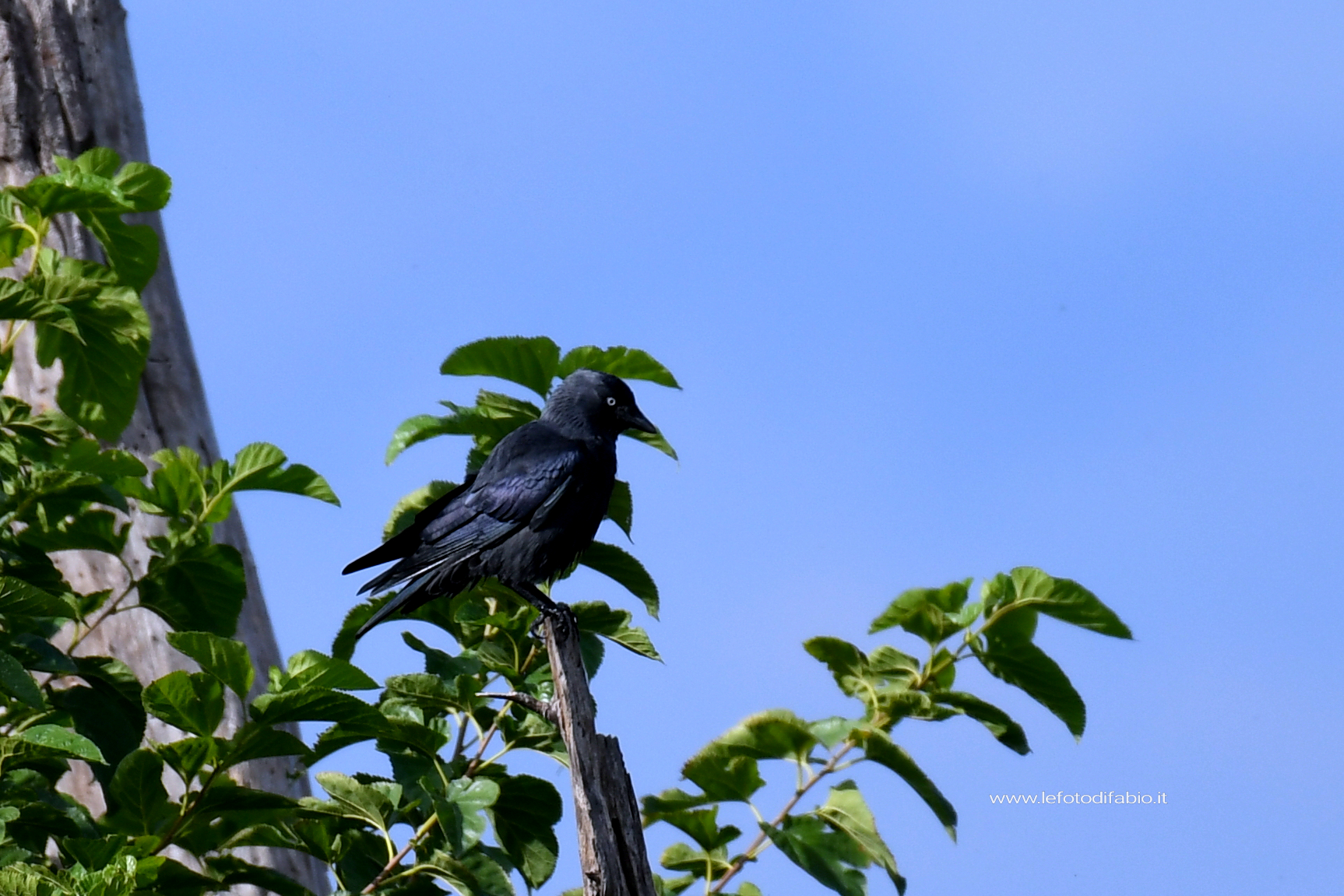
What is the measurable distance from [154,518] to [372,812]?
2895 millimetres

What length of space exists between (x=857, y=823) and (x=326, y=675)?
61.6 inches

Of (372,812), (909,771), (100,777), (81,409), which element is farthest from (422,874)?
(81,409)

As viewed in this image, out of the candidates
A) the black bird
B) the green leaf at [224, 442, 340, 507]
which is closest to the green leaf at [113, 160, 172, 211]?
the green leaf at [224, 442, 340, 507]

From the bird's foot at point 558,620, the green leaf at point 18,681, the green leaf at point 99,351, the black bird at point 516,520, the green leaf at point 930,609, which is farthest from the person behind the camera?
the black bird at point 516,520

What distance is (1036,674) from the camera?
418 cm

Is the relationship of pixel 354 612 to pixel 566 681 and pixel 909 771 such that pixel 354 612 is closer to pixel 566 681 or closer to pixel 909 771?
pixel 566 681

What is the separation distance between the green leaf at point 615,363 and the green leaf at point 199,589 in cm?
134

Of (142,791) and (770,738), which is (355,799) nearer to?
(142,791)

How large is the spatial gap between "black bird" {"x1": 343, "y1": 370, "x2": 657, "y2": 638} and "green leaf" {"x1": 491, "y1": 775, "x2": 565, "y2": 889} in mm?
1101

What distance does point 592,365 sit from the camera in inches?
193

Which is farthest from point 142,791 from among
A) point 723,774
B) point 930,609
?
point 930,609

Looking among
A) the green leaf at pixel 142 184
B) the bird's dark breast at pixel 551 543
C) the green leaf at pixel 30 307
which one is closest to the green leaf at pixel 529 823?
the bird's dark breast at pixel 551 543

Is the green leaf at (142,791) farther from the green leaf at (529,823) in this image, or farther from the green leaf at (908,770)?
the green leaf at (908,770)

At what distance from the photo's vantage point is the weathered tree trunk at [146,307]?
625 centimetres
